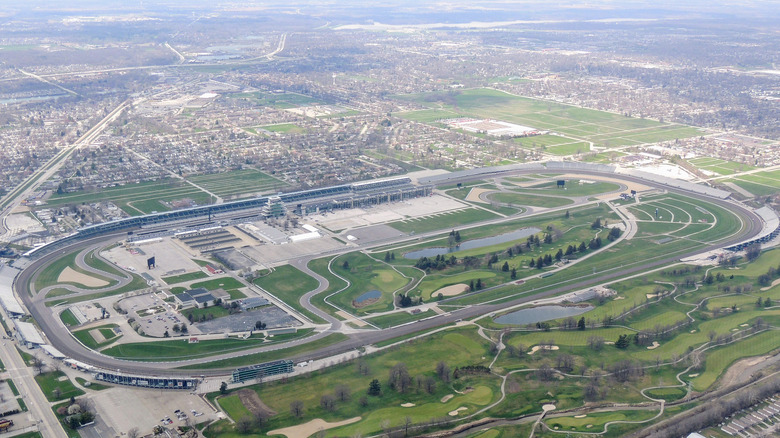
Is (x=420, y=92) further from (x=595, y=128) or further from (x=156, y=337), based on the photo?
(x=156, y=337)

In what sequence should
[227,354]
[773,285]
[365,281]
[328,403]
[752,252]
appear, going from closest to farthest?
[328,403], [227,354], [365,281], [773,285], [752,252]

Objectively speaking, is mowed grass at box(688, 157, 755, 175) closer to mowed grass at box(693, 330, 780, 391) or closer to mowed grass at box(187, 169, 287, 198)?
mowed grass at box(693, 330, 780, 391)

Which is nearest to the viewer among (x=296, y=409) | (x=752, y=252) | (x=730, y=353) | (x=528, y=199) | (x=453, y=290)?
(x=296, y=409)

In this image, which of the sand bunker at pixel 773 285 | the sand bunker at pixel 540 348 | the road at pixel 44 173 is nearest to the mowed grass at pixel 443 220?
the sand bunker at pixel 540 348

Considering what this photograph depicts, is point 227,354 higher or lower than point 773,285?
lower

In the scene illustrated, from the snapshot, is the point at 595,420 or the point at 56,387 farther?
the point at 56,387

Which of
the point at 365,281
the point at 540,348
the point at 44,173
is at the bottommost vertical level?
the point at 540,348

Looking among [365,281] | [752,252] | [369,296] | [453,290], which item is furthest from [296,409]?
[752,252]

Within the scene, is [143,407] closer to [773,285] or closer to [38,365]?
[38,365]
